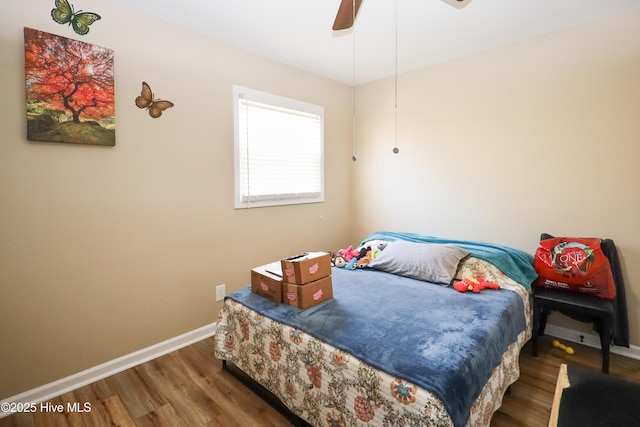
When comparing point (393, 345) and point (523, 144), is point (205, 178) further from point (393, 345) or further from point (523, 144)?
point (523, 144)

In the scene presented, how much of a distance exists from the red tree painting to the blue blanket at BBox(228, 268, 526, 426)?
4.63 feet

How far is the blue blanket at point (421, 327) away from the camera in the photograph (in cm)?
126

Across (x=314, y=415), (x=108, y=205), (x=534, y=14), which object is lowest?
(x=314, y=415)

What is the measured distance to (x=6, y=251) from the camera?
1.74 meters

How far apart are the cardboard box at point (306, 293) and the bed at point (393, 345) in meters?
0.04

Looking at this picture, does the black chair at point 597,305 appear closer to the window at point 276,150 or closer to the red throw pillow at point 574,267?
the red throw pillow at point 574,267

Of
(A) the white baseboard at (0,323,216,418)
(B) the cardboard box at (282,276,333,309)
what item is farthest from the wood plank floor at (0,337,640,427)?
(B) the cardboard box at (282,276,333,309)

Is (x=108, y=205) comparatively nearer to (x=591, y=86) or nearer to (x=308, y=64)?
(x=308, y=64)

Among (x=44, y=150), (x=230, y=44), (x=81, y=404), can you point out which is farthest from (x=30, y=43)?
(x=81, y=404)

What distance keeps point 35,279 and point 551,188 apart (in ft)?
11.9

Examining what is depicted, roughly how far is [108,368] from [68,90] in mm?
1781

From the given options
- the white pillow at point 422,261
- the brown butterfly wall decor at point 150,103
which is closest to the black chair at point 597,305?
the white pillow at point 422,261

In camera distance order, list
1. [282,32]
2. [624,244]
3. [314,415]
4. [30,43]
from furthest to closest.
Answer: [282,32]
[624,244]
[30,43]
[314,415]

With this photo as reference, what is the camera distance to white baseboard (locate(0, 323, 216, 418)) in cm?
183
